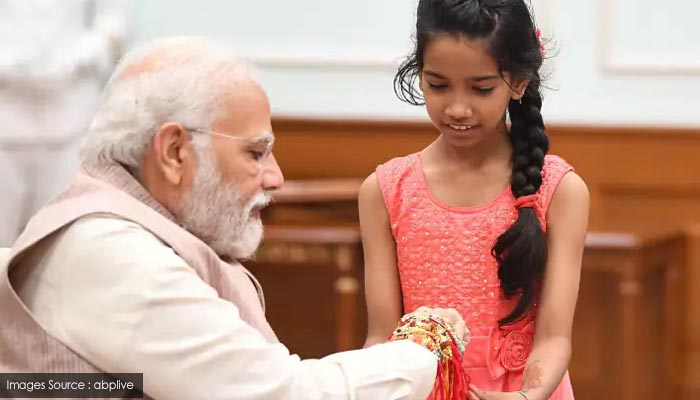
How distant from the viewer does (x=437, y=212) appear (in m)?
2.62

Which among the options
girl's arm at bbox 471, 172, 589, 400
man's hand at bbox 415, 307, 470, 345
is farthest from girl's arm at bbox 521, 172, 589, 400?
man's hand at bbox 415, 307, 470, 345

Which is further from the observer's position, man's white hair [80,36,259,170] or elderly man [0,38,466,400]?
man's white hair [80,36,259,170]

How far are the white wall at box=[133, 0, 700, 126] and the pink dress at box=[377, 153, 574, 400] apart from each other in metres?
2.71

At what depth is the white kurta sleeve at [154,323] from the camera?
7.02ft

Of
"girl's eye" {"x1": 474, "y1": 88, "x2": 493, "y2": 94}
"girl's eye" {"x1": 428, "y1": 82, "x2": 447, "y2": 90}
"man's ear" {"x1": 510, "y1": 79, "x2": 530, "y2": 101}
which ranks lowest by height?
"man's ear" {"x1": 510, "y1": 79, "x2": 530, "y2": 101}

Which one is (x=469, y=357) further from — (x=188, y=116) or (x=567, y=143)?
(x=567, y=143)

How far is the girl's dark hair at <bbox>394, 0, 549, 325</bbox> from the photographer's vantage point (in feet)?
8.11

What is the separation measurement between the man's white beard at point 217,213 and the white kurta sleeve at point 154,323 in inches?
7.3

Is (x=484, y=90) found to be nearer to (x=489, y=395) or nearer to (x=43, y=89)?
(x=489, y=395)

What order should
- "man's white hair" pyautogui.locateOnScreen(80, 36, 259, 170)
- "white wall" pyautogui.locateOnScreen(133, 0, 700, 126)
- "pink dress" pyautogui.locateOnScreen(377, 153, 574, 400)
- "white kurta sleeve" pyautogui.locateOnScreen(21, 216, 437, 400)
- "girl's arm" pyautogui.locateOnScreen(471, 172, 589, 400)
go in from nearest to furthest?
"white kurta sleeve" pyautogui.locateOnScreen(21, 216, 437, 400)
"man's white hair" pyautogui.locateOnScreen(80, 36, 259, 170)
"girl's arm" pyautogui.locateOnScreen(471, 172, 589, 400)
"pink dress" pyautogui.locateOnScreen(377, 153, 574, 400)
"white wall" pyautogui.locateOnScreen(133, 0, 700, 126)

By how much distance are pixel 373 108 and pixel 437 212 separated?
9.31 ft

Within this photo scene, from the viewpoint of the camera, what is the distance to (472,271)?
260 centimetres

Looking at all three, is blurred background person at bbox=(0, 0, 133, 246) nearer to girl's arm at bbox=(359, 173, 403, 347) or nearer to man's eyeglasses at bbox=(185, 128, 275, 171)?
girl's arm at bbox=(359, 173, 403, 347)

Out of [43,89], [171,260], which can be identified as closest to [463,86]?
[171,260]
